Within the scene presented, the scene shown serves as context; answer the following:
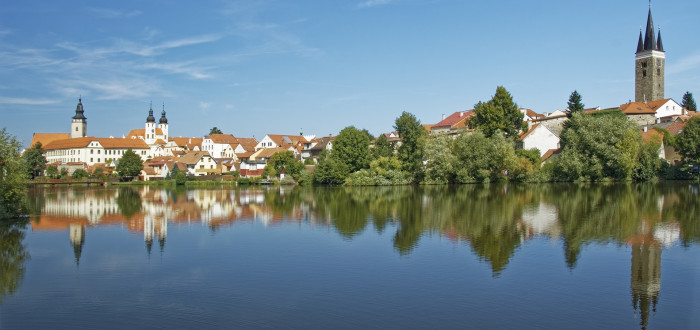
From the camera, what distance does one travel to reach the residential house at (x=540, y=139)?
63656 millimetres

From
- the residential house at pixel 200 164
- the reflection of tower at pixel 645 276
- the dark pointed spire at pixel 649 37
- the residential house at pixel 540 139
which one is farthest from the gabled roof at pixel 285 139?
the reflection of tower at pixel 645 276

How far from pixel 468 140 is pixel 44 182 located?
59.9m

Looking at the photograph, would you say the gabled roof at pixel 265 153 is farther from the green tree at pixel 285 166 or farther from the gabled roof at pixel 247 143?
the gabled roof at pixel 247 143

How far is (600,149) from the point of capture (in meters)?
51.4

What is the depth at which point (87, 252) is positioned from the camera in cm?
1964

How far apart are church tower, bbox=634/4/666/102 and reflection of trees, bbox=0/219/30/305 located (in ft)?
286

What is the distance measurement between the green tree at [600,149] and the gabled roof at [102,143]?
9103cm

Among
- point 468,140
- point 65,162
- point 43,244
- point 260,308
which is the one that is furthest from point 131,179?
point 260,308

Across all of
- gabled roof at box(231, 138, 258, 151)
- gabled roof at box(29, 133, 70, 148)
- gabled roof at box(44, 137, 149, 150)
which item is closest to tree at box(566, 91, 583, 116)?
gabled roof at box(231, 138, 258, 151)

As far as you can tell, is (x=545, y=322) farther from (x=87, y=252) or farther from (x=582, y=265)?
(x=87, y=252)

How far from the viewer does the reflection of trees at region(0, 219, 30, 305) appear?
14749mm

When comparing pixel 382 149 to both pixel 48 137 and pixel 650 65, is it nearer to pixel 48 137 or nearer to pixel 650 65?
pixel 650 65

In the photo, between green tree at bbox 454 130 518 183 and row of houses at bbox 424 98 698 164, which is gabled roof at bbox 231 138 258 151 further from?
green tree at bbox 454 130 518 183

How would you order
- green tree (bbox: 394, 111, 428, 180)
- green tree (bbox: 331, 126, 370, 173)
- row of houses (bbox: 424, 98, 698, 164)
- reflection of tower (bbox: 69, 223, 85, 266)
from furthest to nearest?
green tree (bbox: 331, 126, 370, 173) → row of houses (bbox: 424, 98, 698, 164) → green tree (bbox: 394, 111, 428, 180) → reflection of tower (bbox: 69, 223, 85, 266)
